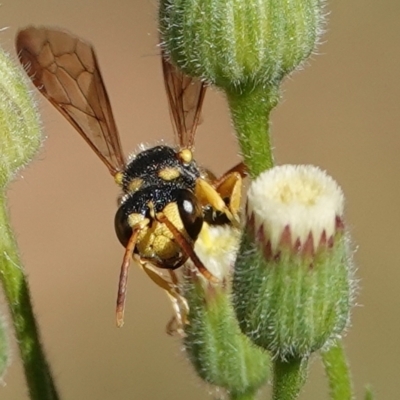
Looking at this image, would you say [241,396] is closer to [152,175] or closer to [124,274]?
[124,274]

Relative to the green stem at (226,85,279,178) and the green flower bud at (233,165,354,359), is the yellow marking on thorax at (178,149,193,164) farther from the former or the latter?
the green flower bud at (233,165,354,359)

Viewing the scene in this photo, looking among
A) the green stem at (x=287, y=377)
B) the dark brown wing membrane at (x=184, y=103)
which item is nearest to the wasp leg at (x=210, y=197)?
the dark brown wing membrane at (x=184, y=103)

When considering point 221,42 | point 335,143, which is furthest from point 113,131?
point 335,143

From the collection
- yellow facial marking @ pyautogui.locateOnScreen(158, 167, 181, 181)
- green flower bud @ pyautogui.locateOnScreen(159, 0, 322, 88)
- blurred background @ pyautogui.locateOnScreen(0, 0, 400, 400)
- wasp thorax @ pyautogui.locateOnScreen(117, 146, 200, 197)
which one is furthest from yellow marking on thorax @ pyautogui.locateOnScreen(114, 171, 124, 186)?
blurred background @ pyautogui.locateOnScreen(0, 0, 400, 400)

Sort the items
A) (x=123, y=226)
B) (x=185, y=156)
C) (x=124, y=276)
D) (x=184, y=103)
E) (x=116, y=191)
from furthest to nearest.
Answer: (x=116, y=191)
(x=184, y=103)
(x=185, y=156)
(x=123, y=226)
(x=124, y=276)

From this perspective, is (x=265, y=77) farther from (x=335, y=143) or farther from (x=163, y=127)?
(x=163, y=127)

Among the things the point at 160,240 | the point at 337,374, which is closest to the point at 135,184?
the point at 160,240

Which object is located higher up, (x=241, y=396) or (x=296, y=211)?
Result: (x=296, y=211)
